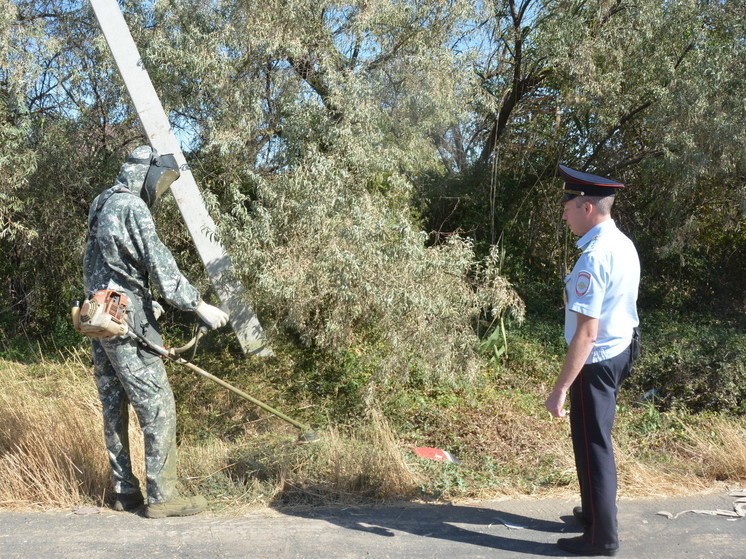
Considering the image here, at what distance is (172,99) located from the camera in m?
7.75

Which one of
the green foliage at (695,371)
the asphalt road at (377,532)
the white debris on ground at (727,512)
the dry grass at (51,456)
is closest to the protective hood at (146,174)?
the dry grass at (51,456)

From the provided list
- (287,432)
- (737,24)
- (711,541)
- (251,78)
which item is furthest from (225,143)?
(737,24)

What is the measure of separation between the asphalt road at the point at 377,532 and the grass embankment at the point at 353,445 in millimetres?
195

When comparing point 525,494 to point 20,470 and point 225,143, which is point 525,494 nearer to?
point 20,470

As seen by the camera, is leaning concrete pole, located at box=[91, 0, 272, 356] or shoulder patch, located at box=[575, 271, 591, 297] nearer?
shoulder patch, located at box=[575, 271, 591, 297]

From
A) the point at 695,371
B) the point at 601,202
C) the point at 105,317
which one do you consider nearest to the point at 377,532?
the point at 105,317

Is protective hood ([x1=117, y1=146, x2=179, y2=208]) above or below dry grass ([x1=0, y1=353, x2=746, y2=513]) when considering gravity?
above

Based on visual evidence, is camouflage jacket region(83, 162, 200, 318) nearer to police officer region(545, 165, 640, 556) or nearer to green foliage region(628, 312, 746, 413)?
police officer region(545, 165, 640, 556)

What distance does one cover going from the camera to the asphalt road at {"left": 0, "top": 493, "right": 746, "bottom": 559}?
11.5ft

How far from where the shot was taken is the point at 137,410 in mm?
3951

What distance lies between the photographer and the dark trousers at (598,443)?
342cm

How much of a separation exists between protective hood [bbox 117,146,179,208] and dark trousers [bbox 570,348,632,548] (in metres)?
2.64

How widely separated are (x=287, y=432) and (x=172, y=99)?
405 centimetres

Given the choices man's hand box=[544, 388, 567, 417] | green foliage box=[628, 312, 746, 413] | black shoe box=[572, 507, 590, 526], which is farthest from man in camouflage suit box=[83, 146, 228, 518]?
green foliage box=[628, 312, 746, 413]
